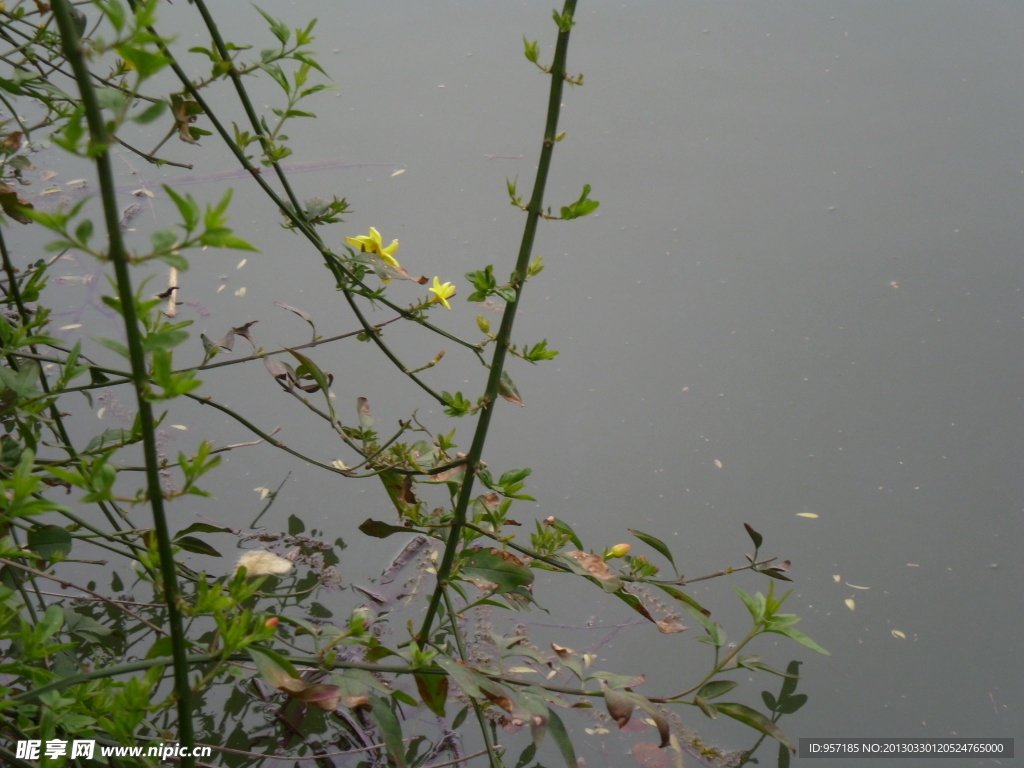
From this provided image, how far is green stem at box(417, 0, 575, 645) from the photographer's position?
1.94 ft

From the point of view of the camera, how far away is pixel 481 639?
1.13 meters

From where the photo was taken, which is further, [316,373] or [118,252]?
[316,373]

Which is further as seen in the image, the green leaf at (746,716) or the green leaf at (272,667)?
the green leaf at (746,716)

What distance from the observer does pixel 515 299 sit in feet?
2.07

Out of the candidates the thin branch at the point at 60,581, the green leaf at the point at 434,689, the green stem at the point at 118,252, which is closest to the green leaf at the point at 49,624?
the thin branch at the point at 60,581

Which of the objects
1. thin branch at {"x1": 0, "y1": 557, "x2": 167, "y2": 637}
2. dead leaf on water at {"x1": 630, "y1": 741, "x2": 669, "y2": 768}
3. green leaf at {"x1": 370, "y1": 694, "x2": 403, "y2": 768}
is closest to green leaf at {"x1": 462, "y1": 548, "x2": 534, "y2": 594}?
green leaf at {"x1": 370, "y1": 694, "x2": 403, "y2": 768}

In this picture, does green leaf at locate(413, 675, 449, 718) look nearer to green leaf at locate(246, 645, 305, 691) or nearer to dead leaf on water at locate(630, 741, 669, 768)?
green leaf at locate(246, 645, 305, 691)

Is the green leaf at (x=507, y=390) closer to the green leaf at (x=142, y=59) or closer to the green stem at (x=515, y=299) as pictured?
the green stem at (x=515, y=299)

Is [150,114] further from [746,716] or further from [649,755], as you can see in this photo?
[649,755]

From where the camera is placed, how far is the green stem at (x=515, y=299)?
591mm

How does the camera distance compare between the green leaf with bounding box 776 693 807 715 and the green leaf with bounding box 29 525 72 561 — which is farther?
the green leaf with bounding box 776 693 807 715

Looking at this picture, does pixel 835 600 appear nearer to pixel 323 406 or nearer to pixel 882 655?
pixel 882 655

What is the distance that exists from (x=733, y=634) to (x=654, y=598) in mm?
115

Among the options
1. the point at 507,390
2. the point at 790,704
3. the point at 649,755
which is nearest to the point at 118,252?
the point at 507,390
